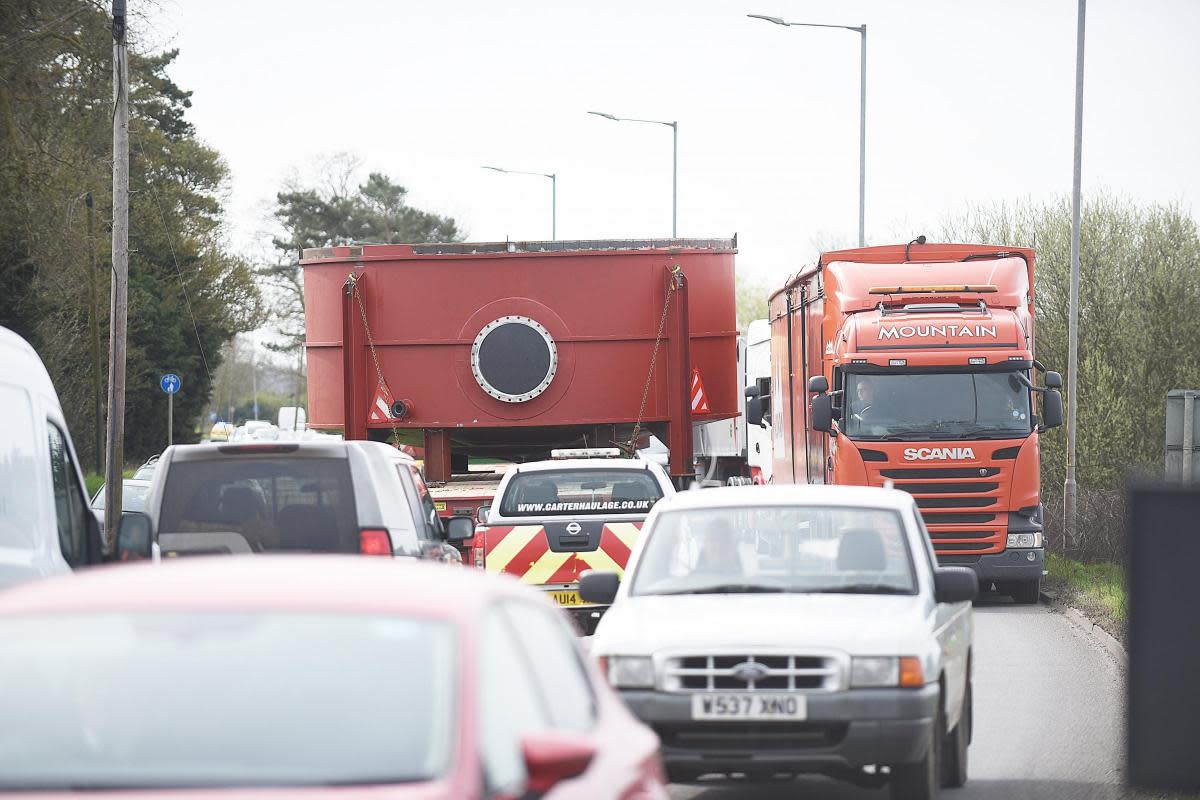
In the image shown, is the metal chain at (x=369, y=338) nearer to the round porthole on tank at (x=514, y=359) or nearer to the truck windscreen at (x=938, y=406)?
the round porthole on tank at (x=514, y=359)

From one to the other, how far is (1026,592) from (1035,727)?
9753 mm

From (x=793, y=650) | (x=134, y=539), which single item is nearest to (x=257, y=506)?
(x=134, y=539)

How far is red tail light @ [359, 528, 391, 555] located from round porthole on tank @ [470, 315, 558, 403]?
37.5ft

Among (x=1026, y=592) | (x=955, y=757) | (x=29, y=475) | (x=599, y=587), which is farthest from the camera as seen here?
(x=1026, y=592)

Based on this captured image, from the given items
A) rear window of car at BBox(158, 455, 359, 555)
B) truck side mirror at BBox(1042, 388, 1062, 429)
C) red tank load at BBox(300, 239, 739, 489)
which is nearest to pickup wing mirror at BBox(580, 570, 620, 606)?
rear window of car at BBox(158, 455, 359, 555)

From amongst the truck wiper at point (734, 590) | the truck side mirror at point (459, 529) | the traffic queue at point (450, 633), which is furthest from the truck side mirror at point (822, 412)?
the truck wiper at point (734, 590)

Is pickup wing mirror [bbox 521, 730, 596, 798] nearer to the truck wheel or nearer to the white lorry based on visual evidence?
the truck wheel

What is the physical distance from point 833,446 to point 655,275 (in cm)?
286

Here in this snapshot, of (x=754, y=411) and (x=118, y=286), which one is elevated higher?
(x=118, y=286)

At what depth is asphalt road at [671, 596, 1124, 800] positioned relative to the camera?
10.2 metres

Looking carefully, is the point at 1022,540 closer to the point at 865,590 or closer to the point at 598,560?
the point at 598,560

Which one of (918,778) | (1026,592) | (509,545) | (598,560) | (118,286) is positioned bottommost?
(1026,592)

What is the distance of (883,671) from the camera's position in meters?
8.61

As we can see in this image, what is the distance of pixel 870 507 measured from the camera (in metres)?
10.1
